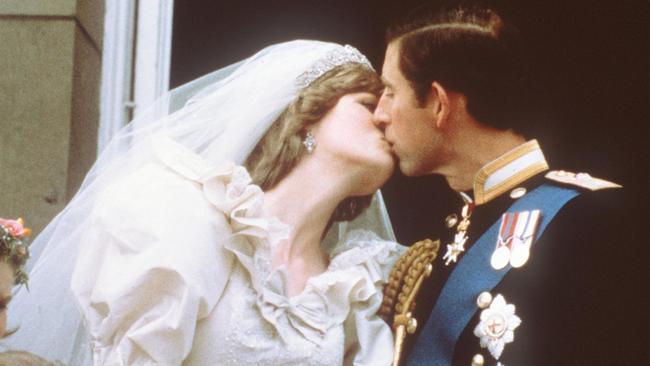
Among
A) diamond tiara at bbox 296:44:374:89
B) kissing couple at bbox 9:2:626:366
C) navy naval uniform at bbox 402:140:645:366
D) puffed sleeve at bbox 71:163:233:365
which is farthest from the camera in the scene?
diamond tiara at bbox 296:44:374:89

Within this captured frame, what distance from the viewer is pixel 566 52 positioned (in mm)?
3758

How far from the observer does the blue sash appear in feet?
8.04

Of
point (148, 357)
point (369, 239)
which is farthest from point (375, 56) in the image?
point (148, 357)

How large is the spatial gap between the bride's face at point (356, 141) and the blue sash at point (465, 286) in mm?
440

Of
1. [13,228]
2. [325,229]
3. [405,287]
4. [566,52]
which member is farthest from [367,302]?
[566,52]

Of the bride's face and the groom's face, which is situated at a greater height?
the groom's face

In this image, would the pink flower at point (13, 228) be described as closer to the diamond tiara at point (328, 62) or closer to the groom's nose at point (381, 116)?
the diamond tiara at point (328, 62)

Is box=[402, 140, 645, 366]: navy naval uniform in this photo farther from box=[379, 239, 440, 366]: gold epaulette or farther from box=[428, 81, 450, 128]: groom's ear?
box=[428, 81, 450, 128]: groom's ear

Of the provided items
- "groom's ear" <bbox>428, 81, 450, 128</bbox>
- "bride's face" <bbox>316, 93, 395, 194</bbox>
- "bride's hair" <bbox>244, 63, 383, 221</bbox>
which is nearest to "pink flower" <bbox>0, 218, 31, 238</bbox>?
"bride's hair" <bbox>244, 63, 383, 221</bbox>

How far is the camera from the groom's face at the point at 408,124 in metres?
2.71

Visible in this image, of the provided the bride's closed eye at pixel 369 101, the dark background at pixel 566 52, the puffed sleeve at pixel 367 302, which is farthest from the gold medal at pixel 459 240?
the dark background at pixel 566 52

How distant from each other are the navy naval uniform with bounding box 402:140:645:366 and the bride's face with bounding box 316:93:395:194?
0.35 meters

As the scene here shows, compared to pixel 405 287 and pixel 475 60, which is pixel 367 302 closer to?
pixel 405 287

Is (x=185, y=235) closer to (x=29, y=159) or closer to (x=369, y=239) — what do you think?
(x=369, y=239)
